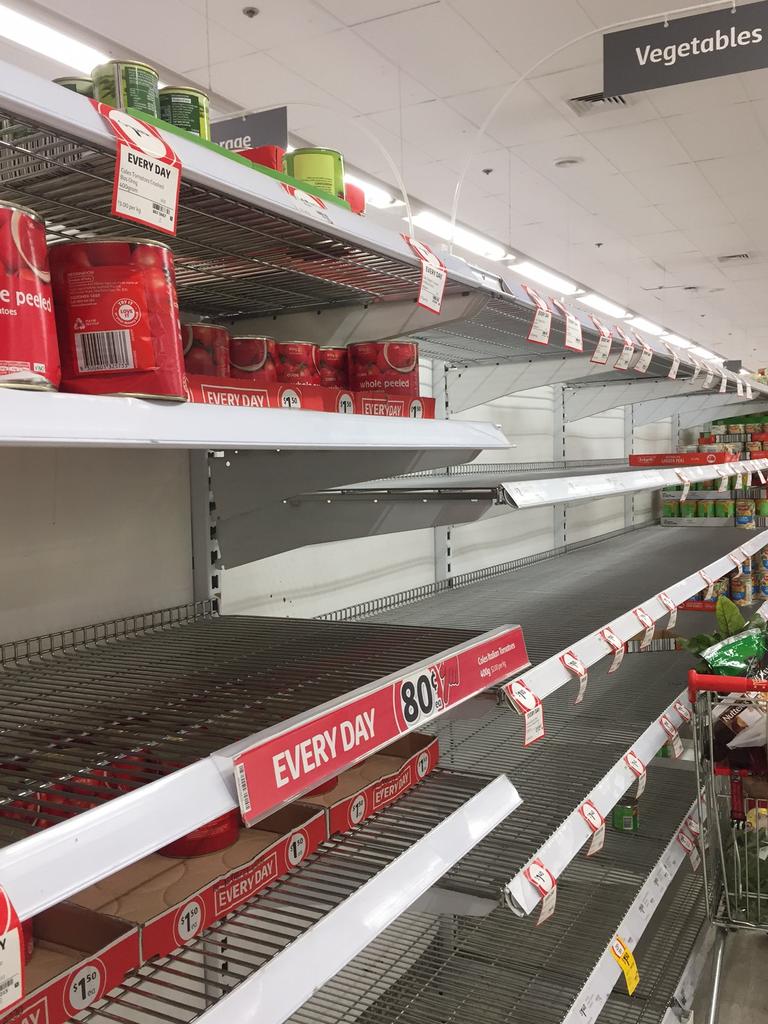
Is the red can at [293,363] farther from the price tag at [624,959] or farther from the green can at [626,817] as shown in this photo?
the green can at [626,817]

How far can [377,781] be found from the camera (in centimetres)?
144

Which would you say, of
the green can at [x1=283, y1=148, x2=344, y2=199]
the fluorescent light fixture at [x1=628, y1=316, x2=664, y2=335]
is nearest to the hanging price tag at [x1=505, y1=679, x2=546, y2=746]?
the green can at [x1=283, y1=148, x2=344, y2=199]

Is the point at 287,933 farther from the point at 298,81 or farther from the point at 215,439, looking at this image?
the point at 298,81

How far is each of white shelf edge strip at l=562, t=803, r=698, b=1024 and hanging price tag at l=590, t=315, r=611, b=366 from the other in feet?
4.84

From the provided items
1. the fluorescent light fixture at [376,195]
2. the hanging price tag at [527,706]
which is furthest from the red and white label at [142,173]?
the fluorescent light fixture at [376,195]

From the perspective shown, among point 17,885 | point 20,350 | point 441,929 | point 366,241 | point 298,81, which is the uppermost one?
point 298,81

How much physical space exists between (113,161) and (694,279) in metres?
10.4

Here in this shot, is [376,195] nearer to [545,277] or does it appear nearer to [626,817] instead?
[545,277]

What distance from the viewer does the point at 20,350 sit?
0.71 meters

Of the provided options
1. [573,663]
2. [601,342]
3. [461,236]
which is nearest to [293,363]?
[573,663]

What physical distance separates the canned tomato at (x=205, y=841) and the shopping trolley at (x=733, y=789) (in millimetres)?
1580

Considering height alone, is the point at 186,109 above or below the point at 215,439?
above

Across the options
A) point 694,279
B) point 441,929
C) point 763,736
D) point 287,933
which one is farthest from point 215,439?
point 694,279

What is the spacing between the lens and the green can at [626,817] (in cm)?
284
